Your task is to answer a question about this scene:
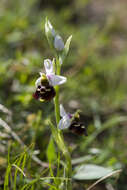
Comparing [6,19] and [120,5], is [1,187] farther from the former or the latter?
[120,5]

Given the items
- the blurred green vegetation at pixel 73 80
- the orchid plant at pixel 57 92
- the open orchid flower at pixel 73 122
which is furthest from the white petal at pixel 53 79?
the blurred green vegetation at pixel 73 80

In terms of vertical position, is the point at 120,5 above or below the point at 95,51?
above

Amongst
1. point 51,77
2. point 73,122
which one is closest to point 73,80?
point 73,122

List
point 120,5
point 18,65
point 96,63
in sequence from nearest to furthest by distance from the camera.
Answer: point 18,65, point 96,63, point 120,5

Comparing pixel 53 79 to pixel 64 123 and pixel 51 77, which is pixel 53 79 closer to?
pixel 51 77

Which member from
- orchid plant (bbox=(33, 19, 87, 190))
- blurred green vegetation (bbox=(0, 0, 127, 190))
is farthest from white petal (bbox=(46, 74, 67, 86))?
blurred green vegetation (bbox=(0, 0, 127, 190))

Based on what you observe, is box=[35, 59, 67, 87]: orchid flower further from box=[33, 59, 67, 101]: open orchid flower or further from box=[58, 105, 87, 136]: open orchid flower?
box=[58, 105, 87, 136]: open orchid flower

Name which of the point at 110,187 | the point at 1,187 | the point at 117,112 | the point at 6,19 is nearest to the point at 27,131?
the point at 1,187
